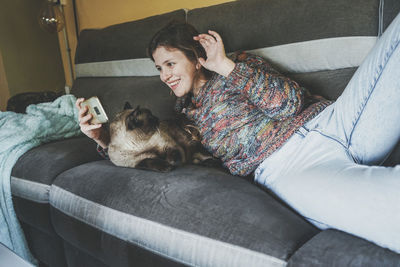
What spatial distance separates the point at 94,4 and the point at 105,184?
249 centimetres

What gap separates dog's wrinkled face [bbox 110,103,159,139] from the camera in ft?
3.81

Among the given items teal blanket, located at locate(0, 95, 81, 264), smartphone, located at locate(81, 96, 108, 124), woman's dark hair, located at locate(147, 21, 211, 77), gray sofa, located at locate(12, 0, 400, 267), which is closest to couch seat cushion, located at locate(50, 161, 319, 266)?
gray sofa, located at locate(12, 0, 400, 267)

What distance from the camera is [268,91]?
3.14 ft

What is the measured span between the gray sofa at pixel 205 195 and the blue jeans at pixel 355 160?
1.6 inches

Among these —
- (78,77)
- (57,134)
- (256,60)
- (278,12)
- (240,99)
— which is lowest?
(57,134)

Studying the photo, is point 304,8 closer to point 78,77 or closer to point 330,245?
point 330,245

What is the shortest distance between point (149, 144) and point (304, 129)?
61cm

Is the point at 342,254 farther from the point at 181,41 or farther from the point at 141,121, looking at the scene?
the point at 181,41

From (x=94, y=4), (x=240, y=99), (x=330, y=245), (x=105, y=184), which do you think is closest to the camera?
(x=330, y=245)

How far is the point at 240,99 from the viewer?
108 centimetres

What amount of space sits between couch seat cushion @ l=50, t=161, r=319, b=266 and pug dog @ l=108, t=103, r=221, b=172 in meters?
0.07

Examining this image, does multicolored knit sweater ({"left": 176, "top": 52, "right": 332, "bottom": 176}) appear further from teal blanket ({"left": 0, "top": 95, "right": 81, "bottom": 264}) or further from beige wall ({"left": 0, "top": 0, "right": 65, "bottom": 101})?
beige wall ({"left": 0, "top": 0, "right": 65, "bottom": 101})

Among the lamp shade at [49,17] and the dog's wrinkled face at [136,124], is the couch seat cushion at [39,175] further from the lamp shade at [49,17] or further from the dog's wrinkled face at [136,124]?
the lamp shade at [49,17]

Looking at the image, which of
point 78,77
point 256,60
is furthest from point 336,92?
point 78,77
